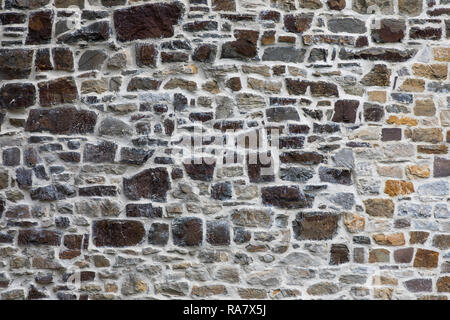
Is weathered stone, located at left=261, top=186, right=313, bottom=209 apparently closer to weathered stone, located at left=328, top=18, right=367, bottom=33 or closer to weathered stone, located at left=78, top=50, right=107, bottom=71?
weathered stone, located at left=328, top=18, right=367, bottom=33

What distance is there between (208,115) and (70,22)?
127cm

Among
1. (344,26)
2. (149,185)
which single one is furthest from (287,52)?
(149,185)

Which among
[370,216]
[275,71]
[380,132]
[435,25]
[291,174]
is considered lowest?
[370,216]

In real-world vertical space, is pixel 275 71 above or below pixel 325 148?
above

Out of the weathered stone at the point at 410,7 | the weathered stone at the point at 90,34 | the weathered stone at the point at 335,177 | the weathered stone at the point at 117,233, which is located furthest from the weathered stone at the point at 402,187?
the weathered stone at the point at 90,34

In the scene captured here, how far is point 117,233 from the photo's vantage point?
4.07 meters

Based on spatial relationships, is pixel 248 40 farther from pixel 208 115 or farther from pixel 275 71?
pixel 208 115

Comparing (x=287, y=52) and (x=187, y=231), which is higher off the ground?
(x=287, y=52)

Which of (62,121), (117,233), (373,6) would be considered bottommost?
(117,233)

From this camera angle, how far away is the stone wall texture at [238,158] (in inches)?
159

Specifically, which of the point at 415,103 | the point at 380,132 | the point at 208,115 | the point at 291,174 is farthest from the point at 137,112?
the point at 415,103

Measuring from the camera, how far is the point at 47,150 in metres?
4.12

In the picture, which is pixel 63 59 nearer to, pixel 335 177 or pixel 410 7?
pixel 335 177

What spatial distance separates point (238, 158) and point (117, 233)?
1.06m
